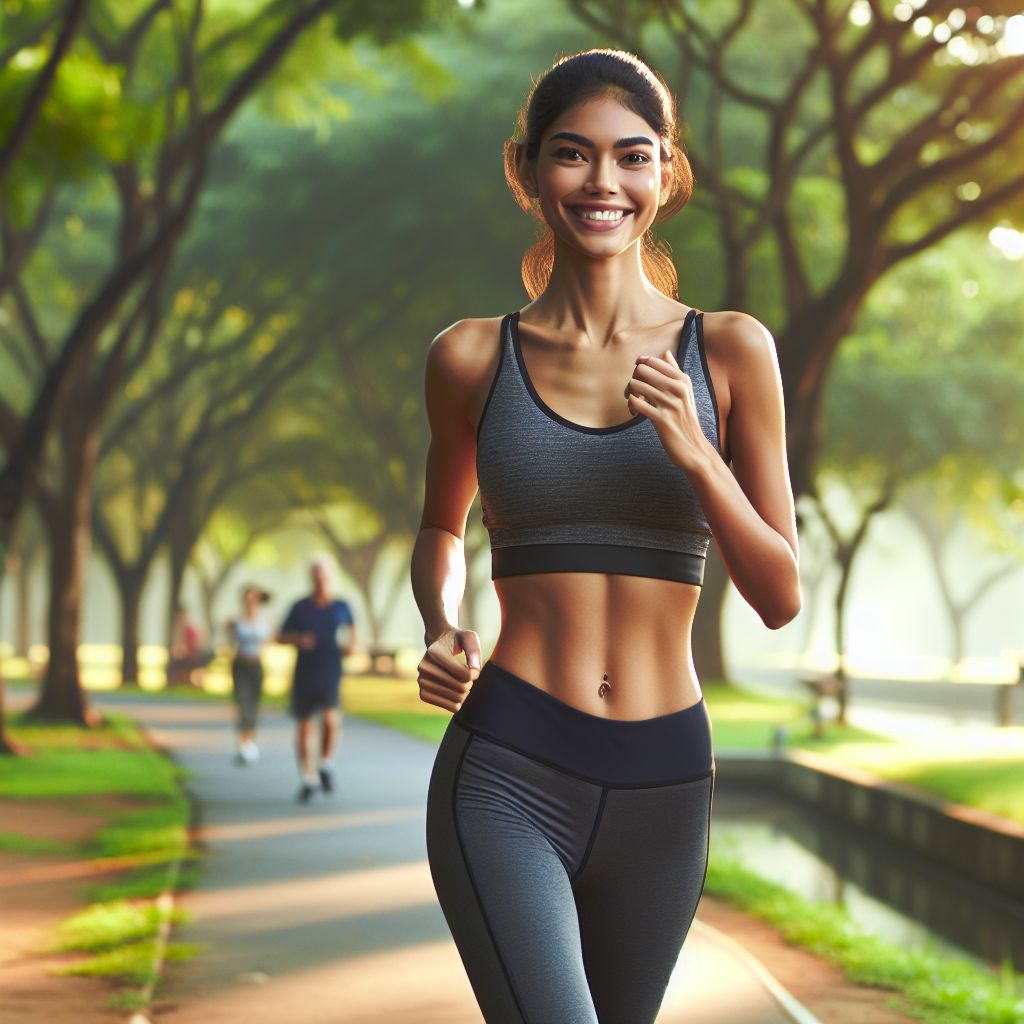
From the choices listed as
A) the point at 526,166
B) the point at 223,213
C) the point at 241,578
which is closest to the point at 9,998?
the point at 526,166

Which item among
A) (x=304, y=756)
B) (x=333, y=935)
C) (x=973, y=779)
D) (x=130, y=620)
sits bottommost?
(x=333, y=935)

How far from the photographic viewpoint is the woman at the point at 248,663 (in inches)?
706

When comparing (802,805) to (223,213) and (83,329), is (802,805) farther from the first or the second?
(223,213)

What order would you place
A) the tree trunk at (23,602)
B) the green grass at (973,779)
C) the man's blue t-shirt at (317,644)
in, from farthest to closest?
the tree trunk at (23,602)
the man's blue t-shirt at (317,644)
the green grass at (973,779)

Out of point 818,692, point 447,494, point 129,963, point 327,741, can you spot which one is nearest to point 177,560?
point 818,692

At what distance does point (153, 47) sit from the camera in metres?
21.6

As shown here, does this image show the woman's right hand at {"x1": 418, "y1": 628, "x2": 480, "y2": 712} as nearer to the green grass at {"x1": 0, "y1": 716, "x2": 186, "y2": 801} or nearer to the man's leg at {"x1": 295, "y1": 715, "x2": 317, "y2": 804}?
the man's leg at {"x1": 295, "y1": 715, "x2": 317, "y2": 804}

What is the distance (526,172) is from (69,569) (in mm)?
19071

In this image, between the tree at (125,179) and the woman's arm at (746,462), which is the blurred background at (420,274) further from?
the woman's arm at (746,462)

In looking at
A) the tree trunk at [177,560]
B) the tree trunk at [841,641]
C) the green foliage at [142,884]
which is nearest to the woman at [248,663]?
the green foliage at [142,884]

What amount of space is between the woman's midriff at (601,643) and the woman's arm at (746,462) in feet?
0.49

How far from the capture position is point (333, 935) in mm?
8719

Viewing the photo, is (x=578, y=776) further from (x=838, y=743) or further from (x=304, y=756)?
(x=838, y=743)

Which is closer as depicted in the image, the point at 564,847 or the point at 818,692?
the point at 564,847
